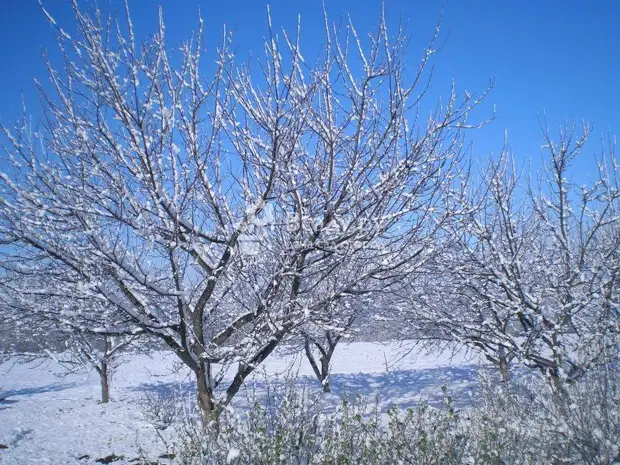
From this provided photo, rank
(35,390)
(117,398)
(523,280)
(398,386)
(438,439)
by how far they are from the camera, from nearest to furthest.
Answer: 1. (438,439)
2. (523,280)
3. (398,386)
4. (117,398)
5. (35,390)

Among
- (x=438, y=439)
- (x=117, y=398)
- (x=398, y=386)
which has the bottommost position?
(x=398, y=386)

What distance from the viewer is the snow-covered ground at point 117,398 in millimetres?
6812

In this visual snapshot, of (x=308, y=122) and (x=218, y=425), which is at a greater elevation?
(x=308, y=122)

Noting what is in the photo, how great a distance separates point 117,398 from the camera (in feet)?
53.7

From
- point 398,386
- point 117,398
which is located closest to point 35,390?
point 117,398

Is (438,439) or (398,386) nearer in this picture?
(438,439)

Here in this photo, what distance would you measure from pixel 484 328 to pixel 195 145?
14.8 ft

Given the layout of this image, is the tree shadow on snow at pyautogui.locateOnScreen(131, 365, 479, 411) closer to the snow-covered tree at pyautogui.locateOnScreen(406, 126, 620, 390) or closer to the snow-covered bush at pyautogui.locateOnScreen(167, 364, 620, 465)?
the snow-covered tree at pyautogui.locateOnScreen(406, 126, 620, 390)

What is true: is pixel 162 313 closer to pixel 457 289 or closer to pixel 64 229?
pixel 64 229

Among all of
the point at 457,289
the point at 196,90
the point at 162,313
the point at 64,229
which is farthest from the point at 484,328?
the point at 64,229

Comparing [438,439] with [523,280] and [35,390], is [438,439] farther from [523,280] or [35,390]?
[35,390]

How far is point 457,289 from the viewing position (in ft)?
20.8

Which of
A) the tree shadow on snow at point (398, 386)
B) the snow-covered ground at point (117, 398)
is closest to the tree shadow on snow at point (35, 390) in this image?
the snow-covered ground at point (117, 398)

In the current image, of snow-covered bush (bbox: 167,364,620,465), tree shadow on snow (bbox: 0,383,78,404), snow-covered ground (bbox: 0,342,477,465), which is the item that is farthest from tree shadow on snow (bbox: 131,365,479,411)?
snow-covered bush (bbox: 167,364,620,465)
